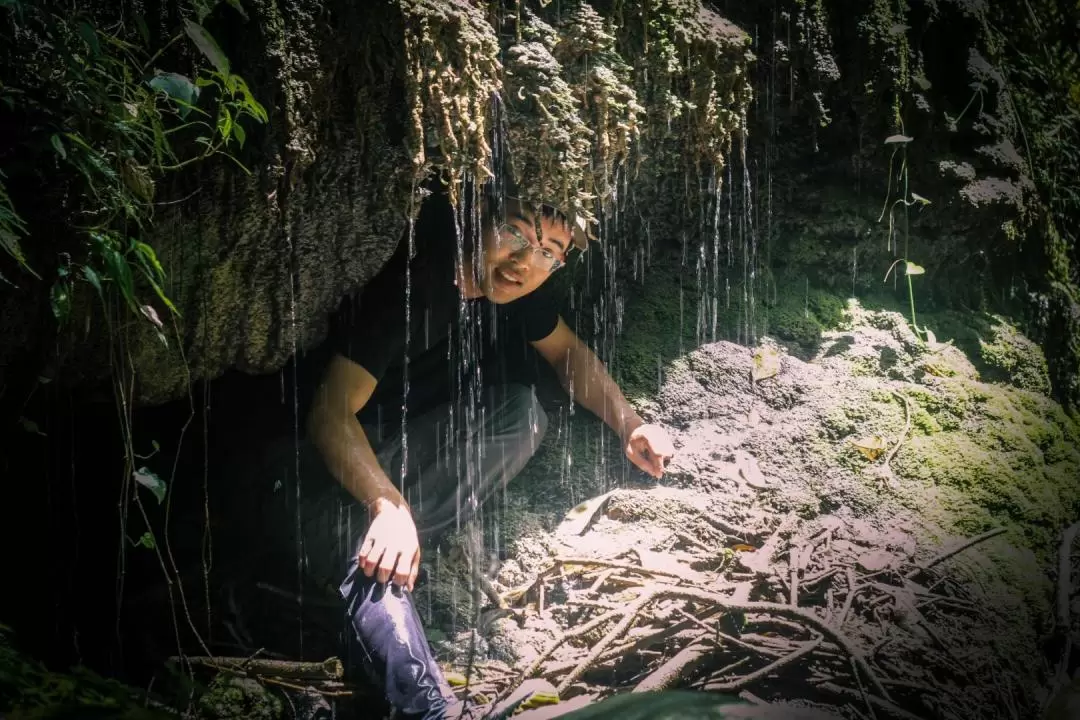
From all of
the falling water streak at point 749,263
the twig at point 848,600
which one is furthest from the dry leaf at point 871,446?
the falling water streak at point 749,263

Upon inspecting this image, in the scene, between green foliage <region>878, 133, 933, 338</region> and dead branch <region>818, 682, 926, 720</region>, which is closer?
dead branch <region>818, 682, 926, 720</region>

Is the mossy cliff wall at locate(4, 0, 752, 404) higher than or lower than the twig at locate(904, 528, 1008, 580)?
higher

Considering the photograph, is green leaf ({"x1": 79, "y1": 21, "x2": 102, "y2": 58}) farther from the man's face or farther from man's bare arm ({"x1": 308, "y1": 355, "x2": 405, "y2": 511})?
the man's face

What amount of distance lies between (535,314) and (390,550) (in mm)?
1306

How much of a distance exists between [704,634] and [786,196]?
219 centimetres

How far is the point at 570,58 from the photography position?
266 cm

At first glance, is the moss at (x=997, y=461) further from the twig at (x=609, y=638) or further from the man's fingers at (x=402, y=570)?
the man's fingers at (x=402, y=570)

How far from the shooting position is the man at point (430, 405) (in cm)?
242

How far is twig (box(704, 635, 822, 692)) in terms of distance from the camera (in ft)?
7.84

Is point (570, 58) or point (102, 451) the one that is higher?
point (570, 58)

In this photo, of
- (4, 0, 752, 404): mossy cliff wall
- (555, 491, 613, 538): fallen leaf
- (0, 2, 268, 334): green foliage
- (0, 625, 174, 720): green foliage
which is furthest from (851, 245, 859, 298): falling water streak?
(0, 625, 174, 720): green foliage

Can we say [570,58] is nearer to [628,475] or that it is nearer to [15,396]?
[628,475]

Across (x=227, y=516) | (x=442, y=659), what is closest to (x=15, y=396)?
(x=227, y=516)

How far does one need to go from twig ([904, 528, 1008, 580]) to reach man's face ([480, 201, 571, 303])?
173cm
